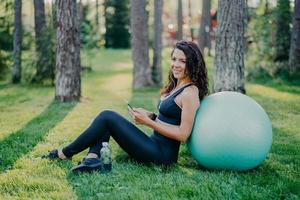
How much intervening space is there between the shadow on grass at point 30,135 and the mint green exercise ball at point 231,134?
2466mm

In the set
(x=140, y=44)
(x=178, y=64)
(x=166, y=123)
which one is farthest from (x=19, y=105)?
(x=178, y=64)

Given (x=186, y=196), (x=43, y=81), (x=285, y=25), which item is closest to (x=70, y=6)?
(x=43, y=81)

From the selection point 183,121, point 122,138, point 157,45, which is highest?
point 157,45

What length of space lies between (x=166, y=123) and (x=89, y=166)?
1.06m

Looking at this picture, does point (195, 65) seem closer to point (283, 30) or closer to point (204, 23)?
point (283, 30)

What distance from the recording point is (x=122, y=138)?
6.03m

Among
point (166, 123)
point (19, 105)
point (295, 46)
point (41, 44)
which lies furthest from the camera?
point (41, 44)

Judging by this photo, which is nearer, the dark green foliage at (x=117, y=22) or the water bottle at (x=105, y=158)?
the water bottle at (x=105, y=158)

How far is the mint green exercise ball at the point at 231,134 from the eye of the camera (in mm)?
5586

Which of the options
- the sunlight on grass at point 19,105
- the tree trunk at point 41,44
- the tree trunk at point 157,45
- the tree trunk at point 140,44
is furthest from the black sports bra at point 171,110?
the tree trunk at point 41,44

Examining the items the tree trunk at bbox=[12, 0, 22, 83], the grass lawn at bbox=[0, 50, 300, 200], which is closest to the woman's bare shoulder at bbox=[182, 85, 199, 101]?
the grass lawn at bbox=[0, 50, 300, 200]

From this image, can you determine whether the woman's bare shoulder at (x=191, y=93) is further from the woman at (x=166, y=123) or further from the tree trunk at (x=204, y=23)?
the tree trunk at (x=204, y=23)

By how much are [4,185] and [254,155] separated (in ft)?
9.28

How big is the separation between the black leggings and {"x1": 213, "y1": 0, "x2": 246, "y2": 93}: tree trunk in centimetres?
358
